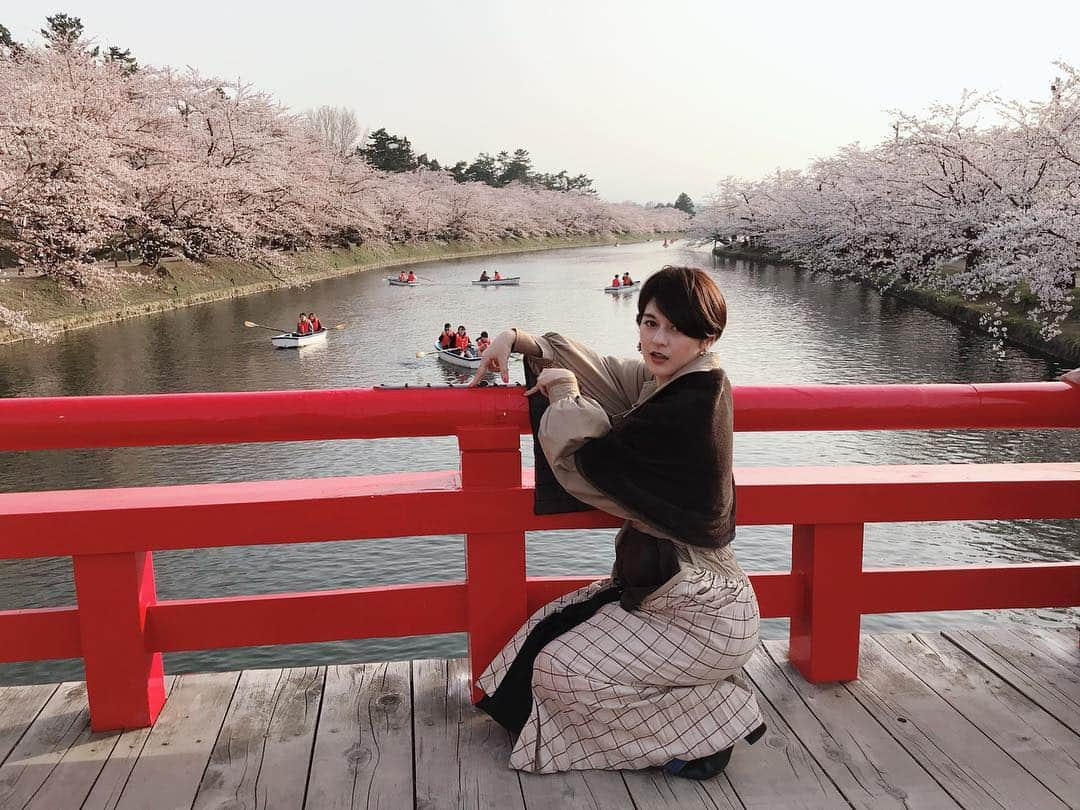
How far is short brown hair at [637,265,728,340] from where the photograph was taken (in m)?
1.80

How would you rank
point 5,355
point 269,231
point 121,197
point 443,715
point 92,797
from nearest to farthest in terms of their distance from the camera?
point 92,797
point 443,715
point 5,355
point 121,197
point 269,231

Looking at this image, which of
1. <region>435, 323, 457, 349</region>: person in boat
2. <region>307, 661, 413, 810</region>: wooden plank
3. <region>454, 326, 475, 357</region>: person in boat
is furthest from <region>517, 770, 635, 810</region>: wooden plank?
<region>435, 323, 457, 349</region>: person in boat

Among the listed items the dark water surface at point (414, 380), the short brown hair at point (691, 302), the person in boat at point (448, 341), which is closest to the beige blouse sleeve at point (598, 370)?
the short brown hair at point (691, 302)

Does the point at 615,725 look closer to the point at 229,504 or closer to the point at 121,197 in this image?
the point at 229,504

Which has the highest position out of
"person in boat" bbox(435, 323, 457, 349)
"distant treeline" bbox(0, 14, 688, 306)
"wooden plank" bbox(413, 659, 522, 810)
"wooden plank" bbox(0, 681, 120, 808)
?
"distant treeline" bbox(0, 14, 688, 306)

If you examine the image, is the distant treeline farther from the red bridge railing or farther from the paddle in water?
the red bridge railing

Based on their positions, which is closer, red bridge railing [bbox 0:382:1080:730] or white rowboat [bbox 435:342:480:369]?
red bridge railing [bbox 0:382:1080:730]

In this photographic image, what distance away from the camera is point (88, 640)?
1.97 metres

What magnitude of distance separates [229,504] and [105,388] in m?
13.5

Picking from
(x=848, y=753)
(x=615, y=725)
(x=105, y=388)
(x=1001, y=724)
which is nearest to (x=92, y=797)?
(x=615, y=725)

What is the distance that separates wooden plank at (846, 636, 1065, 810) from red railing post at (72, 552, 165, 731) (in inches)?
65.5

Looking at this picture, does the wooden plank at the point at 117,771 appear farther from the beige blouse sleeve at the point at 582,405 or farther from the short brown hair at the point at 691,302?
the short brown hair at the point at 691,302

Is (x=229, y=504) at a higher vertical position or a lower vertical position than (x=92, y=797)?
higher

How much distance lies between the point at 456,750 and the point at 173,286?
23586 mm
